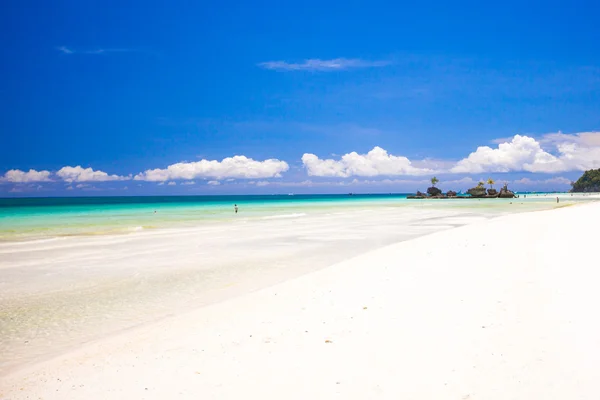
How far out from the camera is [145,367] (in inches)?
229

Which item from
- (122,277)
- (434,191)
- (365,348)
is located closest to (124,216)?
(122,277)

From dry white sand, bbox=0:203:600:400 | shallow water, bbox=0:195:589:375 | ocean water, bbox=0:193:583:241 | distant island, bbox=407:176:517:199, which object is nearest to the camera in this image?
dry white sand, bbox=0:203:600:400

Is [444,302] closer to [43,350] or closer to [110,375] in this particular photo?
[110,375]

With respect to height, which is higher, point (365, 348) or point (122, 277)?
point (365, 348)

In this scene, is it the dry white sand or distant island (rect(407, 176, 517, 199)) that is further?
distant island (rect(407, 176, 517, 199))

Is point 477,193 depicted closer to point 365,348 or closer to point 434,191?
point 434,191

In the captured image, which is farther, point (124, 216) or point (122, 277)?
point (124, 216)

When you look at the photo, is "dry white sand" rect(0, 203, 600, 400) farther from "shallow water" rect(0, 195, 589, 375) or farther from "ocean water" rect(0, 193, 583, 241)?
"ocean water" rect(0, 193, 583, 241)

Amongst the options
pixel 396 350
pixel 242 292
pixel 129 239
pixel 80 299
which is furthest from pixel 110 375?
pixel 129 239

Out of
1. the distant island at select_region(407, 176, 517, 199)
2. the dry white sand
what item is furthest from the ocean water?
the distant island at select_region(407, 176, 517, 199)

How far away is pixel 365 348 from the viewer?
19.4 feet

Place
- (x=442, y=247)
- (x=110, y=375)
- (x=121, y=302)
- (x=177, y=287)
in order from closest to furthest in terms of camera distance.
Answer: (x=110, y=375) → (x=121, y=302) → (x=177, y=287) → (x=442, y=247)

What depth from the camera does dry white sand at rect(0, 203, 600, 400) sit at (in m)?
4.88

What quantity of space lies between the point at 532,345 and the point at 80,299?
10365 mm
